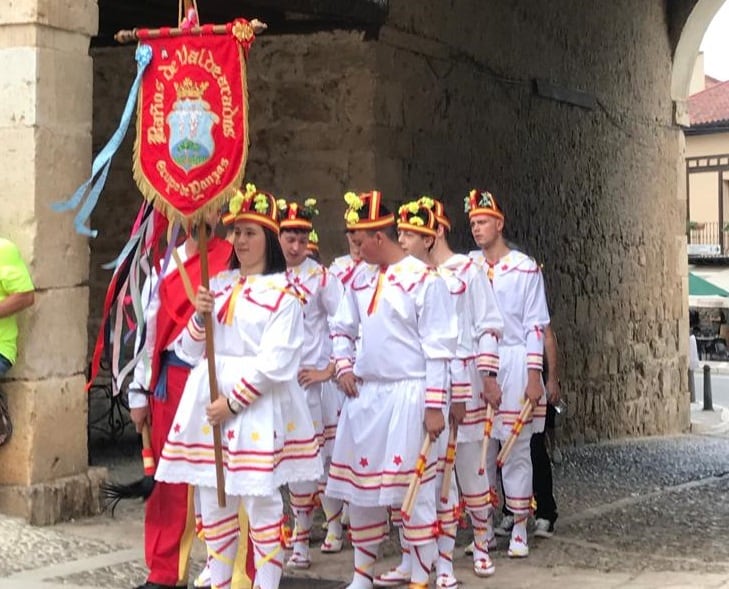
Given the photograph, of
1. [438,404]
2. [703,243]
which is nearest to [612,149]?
[438,404]

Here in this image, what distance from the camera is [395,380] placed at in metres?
5.82

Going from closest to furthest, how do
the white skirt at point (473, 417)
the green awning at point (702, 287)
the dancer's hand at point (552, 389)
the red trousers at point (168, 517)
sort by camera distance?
the red trousers at point (168, 517) → the white skirt at point (473, 417) → the dancer's hand at point (552, 389) → the green awning at point (702, 287)

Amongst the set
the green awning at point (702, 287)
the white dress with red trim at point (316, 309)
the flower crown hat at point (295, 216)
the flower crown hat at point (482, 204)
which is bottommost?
the white dress with red trim at point (316, 309)

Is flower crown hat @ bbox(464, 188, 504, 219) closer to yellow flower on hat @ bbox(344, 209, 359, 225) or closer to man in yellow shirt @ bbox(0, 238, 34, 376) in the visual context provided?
yellow flower on hat @ bbox(344, 209, 359, 225)

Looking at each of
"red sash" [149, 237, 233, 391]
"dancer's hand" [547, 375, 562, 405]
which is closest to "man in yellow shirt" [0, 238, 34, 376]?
"red sash" [149, 237, 233, 391]

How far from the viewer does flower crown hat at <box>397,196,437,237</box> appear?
20.1 feet

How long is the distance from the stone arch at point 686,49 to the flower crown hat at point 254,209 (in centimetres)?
1124

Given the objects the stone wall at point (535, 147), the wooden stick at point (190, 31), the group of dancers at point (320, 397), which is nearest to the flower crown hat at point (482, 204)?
the group of dancers at point (320, 397)

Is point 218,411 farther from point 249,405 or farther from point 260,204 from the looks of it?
point 260,204

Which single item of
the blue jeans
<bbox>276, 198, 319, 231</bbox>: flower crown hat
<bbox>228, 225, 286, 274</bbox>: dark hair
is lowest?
the blue jeans

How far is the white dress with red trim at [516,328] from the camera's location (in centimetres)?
708

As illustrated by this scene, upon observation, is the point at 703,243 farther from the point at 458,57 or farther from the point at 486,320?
the point at 486,320

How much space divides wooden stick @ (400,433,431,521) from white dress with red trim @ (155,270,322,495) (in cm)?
49

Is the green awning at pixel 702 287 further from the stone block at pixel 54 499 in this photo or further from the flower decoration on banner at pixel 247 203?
the flower decoration on banner at pixel 247 203
